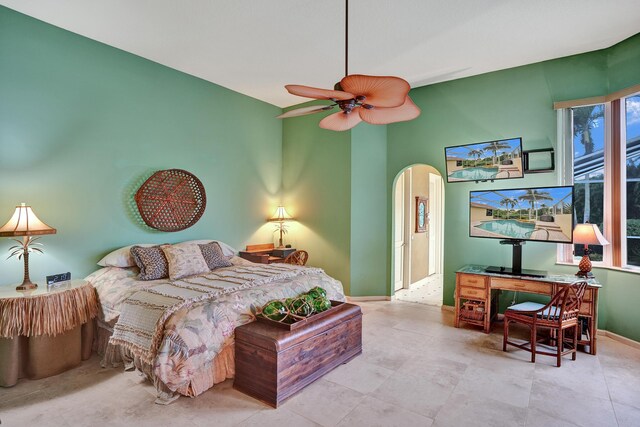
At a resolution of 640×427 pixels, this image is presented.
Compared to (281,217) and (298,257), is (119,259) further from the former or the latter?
(281,217)

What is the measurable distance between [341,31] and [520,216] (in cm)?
294

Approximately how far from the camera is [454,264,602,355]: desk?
346 cm

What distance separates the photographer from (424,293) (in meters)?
5.97

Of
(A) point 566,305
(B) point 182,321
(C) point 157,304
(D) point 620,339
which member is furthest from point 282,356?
(D) point 620,339

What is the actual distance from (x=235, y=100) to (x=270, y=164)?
1.19 m

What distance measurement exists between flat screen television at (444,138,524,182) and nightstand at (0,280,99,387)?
179 inches

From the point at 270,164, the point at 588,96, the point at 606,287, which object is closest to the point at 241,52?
the point at 270,164

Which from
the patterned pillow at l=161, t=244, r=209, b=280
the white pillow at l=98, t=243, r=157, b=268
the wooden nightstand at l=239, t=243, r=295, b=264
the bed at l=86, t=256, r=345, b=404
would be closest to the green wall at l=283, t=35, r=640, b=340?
the wooden nightstand at l=239, t=243, r=295, b=264

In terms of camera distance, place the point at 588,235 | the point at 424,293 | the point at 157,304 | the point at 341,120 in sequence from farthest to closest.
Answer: the point at 424,293 < the point at 588,235 < the point at 341,120 < the point at 157,304

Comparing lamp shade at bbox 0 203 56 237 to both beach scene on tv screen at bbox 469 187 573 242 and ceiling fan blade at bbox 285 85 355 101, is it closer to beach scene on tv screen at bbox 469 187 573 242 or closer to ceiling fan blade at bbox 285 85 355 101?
ceiling fan blade at bbox 285 85 355 101

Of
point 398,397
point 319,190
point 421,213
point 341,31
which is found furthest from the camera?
point 421,213

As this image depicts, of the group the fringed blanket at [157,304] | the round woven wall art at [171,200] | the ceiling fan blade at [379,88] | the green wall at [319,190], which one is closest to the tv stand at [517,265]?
the green wall at [319,190]

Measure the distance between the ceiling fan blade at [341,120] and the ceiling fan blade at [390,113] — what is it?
0.58ft

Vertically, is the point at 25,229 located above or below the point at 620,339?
above
